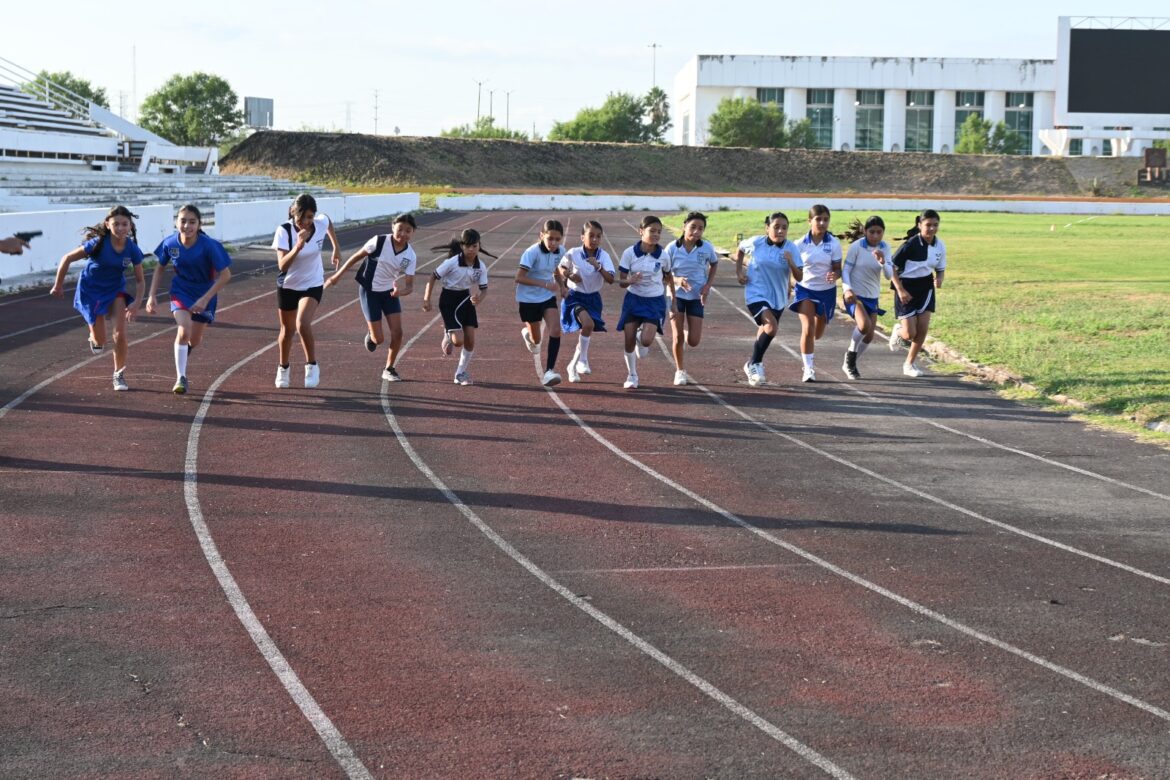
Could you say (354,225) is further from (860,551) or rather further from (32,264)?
(860,551)

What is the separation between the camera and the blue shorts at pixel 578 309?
14.6 meters

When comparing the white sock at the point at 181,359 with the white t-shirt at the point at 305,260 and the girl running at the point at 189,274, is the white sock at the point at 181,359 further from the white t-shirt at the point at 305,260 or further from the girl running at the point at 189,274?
the white t-shirt at the point at 305,260

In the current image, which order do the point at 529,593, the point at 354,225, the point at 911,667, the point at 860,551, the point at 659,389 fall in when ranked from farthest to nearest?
the point at 354,225 → the point at 659,389 → the point at 860,551 → the point at 529,593 → the point at 911,667

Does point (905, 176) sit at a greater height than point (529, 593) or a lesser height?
greater

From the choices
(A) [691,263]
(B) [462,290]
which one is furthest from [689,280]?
(B) [462,290]

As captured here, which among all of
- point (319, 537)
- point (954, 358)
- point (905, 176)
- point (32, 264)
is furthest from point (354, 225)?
point (905, 176)

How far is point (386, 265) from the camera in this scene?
46.6 feet

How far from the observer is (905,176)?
112 m

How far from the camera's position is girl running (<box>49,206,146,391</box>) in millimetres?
12992

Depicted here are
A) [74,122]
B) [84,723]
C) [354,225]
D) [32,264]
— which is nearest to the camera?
[84,723]

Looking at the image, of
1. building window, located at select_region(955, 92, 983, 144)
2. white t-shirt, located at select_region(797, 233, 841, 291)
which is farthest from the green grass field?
building window, located at select_region(955, 92, 983, 144)

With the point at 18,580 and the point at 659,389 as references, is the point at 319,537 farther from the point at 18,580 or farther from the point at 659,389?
the point at 659,389

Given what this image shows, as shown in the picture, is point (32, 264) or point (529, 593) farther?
point (32, 264)

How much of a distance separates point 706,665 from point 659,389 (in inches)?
335
